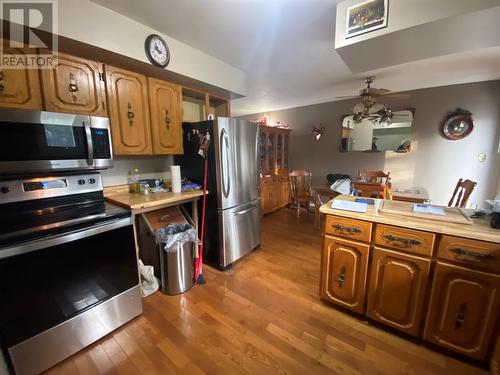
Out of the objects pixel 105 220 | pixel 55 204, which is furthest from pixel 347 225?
pixel 55 204

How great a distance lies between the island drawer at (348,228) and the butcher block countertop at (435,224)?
41 mm

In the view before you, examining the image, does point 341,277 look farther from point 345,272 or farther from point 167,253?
point 167,253

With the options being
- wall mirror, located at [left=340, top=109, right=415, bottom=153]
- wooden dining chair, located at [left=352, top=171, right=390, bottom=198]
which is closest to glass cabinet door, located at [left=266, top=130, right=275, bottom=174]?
wall mirror, located at [left=340, top=109, right=415, bottom=153]

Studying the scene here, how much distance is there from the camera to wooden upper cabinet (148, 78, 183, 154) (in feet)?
6.77

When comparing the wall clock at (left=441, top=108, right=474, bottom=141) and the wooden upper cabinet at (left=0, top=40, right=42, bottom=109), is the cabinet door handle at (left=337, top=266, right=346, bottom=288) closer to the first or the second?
the wooden upper cabinet at (left=0, top=40, right=42, bottom=109)

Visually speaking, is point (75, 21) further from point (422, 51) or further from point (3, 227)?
point (422, 51)

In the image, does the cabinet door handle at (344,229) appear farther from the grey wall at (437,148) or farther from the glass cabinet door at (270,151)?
the grey wall at (437,148)

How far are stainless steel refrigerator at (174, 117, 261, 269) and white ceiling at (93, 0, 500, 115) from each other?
780 millimetres

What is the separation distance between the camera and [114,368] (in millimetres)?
1250

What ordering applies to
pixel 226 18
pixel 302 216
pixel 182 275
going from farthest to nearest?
pixel 302 216 → pixel 182 275 → pixel 226 18

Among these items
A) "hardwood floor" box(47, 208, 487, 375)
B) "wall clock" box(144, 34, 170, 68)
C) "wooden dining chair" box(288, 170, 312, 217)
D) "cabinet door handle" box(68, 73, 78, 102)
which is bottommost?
"hardwood floor" box(47, 208, 487, 375)

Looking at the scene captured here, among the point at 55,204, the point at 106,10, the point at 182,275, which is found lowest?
the point at 182,275

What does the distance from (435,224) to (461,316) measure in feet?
1.84

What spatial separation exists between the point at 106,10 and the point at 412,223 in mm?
2654
